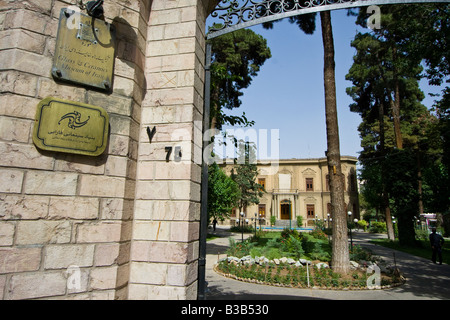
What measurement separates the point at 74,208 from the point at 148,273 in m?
1.00

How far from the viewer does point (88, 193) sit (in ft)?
8.57

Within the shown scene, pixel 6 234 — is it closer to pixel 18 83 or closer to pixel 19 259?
pixel 19 259

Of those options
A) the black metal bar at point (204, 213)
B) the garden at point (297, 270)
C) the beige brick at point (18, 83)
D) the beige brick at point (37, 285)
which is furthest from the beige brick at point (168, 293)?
A: the garden at point (297, 270)

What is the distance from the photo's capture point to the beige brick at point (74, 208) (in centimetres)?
245

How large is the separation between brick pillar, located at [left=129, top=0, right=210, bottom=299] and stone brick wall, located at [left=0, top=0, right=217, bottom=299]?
0.04ft

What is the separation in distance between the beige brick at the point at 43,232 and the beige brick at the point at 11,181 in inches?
11.7

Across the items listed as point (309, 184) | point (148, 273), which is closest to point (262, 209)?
point (309, 184)

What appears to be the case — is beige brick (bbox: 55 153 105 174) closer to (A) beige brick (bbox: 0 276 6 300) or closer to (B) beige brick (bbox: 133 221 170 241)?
(B) beige brick (bbox: 133 221 170 241)

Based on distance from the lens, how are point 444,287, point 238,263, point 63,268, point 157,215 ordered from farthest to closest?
point 238,263 → point 444,287 → point 157,215 → point 63,268

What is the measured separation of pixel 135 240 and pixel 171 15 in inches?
109

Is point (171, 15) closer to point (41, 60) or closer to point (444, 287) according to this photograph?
point (41, 60)
